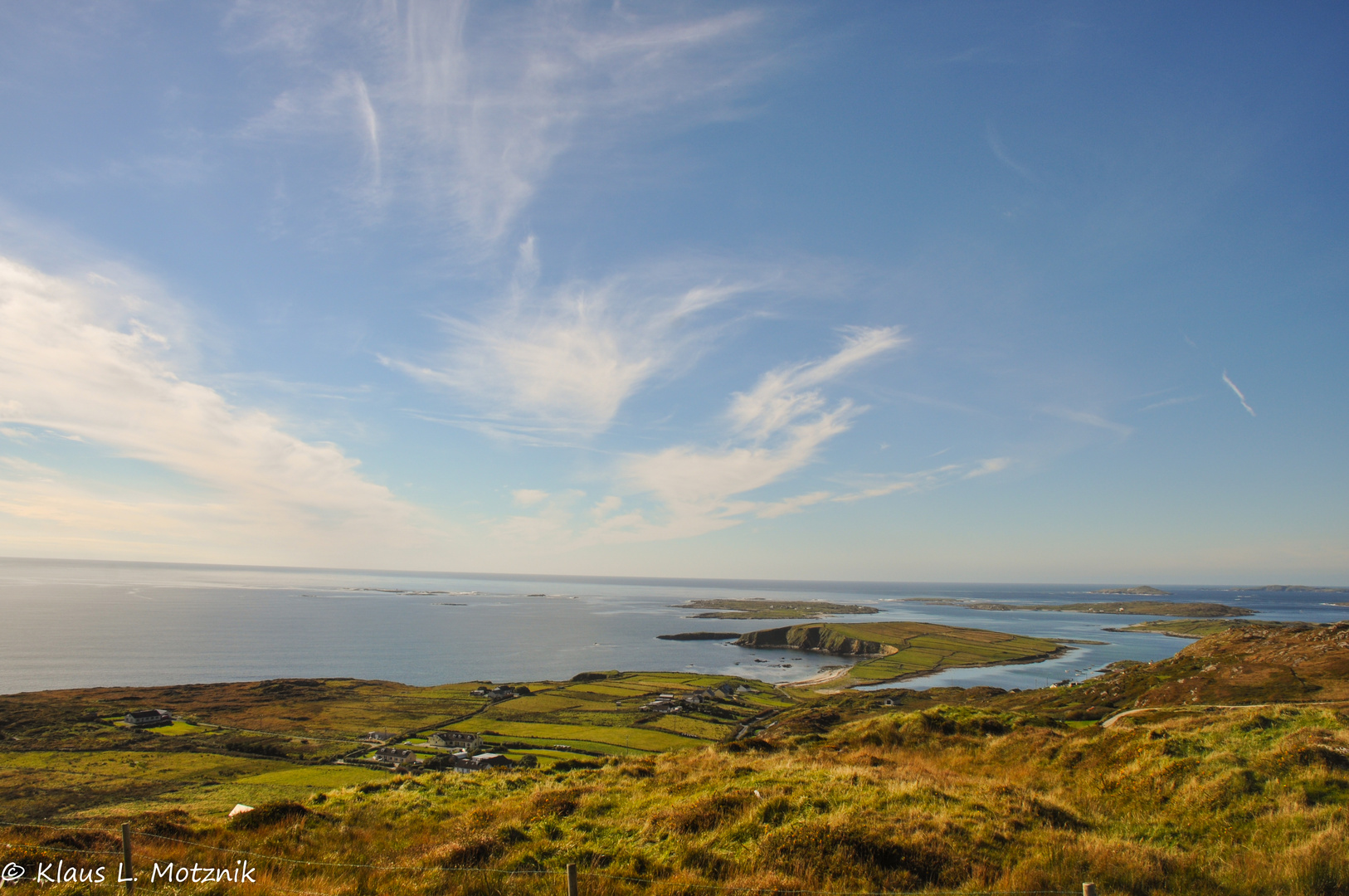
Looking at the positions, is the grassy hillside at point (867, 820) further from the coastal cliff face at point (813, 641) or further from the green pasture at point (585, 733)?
the coastal cliff face at point (813, 641)

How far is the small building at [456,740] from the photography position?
54.1m

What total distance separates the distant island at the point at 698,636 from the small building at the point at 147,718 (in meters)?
115

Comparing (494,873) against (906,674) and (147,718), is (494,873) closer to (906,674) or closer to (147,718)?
(147,718)

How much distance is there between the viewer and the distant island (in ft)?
545

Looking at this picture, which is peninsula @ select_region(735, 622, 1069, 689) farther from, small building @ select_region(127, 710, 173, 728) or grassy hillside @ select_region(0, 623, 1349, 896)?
Answer: small building @ select_region(127, 710, 173, 728)

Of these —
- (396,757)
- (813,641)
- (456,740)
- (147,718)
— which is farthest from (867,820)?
(813,641)

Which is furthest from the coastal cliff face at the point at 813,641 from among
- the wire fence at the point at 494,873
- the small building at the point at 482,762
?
the wire fence at the point at 494,873

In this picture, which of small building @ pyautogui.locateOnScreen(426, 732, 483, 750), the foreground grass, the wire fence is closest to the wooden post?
the wire fence

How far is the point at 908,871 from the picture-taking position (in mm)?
12016

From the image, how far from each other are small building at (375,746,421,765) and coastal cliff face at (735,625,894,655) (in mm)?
110560

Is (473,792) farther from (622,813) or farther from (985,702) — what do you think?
(985,702)

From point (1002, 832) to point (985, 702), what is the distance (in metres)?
61.8

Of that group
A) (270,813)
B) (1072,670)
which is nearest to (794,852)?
(270,813)

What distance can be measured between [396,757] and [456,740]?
6.80m
